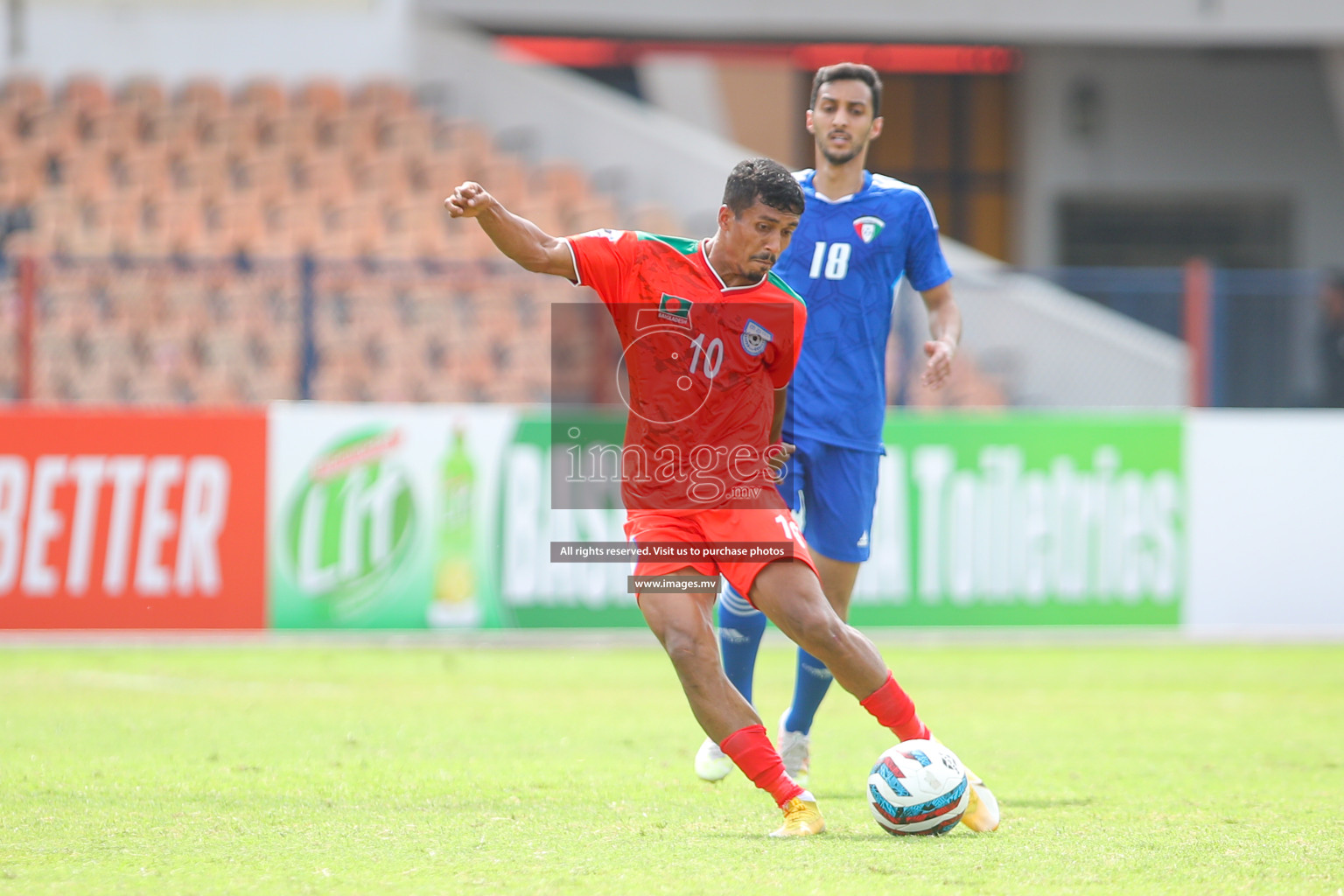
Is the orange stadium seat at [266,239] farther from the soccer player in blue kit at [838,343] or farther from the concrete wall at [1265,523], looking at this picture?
the soccer player in blue kit at [838,343]

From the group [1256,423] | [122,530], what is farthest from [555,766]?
[1256,423]

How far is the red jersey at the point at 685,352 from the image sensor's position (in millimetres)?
5242

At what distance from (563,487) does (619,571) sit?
0.75 metres

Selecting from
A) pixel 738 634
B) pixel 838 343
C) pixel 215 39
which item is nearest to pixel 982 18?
pixel 215 39

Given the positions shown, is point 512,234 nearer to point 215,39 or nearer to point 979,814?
point 979,814

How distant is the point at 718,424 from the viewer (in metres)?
5.29

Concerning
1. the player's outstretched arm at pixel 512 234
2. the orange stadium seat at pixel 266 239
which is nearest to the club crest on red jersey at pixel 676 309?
the player's outstretched arm at pixel 512 234

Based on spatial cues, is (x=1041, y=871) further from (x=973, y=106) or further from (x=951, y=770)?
(x=973, y=106)

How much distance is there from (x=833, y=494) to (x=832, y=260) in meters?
0.92

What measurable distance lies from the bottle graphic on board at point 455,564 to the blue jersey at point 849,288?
228 inches

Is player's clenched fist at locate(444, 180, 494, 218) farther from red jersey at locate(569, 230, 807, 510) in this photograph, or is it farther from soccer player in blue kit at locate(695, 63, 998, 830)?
soccer player in blue kit at locate(695, 63, 998, 830)

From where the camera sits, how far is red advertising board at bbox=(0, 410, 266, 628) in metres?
11.3

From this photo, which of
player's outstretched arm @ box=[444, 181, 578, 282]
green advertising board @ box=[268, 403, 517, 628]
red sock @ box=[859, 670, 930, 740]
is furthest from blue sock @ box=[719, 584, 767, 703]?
green advertising board @ box=[268, 403, 517, 628]

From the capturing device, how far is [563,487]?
1180 centimetres
